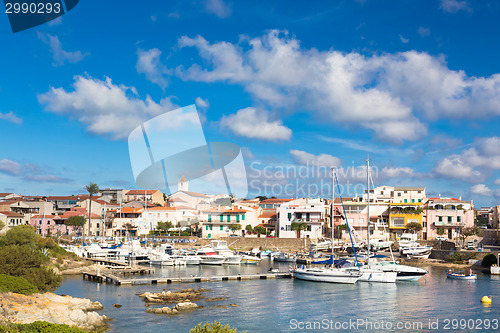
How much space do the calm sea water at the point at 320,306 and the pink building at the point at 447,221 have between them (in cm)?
2619

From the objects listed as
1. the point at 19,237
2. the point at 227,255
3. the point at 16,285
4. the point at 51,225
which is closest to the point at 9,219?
the point at 51,225

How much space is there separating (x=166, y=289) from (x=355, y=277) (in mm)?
17310

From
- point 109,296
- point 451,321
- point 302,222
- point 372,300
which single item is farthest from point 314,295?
point 302,222

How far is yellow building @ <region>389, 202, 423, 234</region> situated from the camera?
72.0m

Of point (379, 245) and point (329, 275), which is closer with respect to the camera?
point (329, 275)

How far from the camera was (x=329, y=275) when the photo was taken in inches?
1693

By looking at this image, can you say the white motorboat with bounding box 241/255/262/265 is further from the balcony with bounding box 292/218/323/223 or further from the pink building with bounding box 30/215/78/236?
the pink building with bounding box 30/215/78/236

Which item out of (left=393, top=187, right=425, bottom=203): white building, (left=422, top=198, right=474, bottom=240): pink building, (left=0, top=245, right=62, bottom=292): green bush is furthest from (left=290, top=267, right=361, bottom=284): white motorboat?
(left=393, top=187, right=425, bottom=203): white building

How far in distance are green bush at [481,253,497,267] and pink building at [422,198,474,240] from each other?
18.6 meters

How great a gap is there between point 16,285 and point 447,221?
64.1 metres

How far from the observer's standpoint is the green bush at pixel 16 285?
80.0 ft

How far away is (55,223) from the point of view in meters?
92.1

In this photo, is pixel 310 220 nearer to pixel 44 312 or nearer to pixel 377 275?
pixel 377 275

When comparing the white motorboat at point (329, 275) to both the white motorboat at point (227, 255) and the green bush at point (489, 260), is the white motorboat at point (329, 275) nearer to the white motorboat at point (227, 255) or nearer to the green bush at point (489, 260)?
the white motorboat at point (227, 255)
